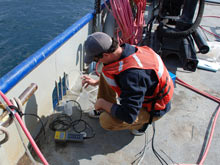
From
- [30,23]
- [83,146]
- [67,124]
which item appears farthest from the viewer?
[30,23]

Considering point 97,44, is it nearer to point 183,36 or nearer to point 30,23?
point 183,36

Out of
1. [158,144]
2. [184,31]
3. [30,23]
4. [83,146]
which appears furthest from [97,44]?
[30,23]

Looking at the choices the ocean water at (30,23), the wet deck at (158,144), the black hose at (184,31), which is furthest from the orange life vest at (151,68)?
the ocean water at (30,23)

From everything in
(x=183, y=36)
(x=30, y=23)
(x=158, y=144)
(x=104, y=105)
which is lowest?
(x=30, y=23)

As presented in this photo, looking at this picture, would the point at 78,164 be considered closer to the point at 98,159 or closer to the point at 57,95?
the point at 98,159

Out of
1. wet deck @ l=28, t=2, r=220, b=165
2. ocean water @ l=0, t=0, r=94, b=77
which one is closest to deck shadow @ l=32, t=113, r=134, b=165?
wet deck @ l=28, t=2, r=220, b=165

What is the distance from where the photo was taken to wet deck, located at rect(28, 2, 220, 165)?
6.23ft

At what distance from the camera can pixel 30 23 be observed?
25.8 feet

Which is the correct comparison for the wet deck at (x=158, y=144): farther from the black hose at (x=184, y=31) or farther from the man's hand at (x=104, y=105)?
the black hose at (x=184, y=31)

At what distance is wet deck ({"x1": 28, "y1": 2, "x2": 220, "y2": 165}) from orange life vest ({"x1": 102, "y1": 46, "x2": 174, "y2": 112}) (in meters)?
0.49

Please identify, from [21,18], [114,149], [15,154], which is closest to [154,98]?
[114,149]

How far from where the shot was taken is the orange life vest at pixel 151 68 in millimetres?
1544

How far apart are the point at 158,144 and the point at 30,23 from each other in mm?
7481

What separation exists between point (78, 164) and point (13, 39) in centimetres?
600
